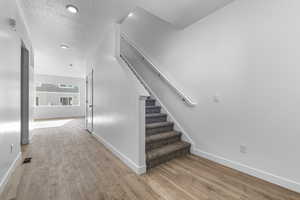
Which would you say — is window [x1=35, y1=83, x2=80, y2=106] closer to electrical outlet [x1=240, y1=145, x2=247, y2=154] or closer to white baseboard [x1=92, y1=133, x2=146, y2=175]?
white baseboard [x1=92, y1=133, x2=146, y2=175]

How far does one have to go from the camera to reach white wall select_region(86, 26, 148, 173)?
6.34 ft

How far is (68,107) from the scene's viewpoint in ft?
27.1

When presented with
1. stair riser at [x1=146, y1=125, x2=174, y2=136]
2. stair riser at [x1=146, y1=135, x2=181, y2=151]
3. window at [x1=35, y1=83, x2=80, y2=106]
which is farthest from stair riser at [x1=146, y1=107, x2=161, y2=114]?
window at [x1=35, y1=83, x2=80, y2=106]

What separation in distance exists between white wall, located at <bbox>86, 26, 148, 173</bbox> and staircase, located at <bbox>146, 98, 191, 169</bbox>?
12.3 inches

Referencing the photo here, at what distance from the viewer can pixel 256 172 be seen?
1.82 meters

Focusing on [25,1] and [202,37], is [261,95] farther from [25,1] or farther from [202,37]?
[25,1]

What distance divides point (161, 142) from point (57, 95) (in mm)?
8121

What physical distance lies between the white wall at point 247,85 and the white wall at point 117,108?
49.4 inches

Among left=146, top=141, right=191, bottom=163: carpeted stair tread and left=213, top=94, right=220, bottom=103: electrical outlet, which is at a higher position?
left=213, top=94, right=220, bottom=103: electrical outlet

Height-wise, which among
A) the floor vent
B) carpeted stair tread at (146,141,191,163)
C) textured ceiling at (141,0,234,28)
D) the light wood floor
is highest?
textured ceiling at (141,0,234,28)

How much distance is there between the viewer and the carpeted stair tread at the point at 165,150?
82.7 inches

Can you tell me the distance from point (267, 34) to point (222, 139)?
1.64 m

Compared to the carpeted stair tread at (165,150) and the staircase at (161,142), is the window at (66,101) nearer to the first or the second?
the staircase at (161,142)

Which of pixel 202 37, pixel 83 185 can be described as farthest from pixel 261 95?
pixel 83 185
